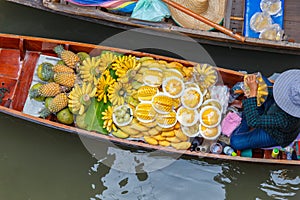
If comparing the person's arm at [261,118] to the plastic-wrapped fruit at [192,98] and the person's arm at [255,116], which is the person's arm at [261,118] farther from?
the plastic-wrapped fruit at [192,98]

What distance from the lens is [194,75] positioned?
563 centimetres

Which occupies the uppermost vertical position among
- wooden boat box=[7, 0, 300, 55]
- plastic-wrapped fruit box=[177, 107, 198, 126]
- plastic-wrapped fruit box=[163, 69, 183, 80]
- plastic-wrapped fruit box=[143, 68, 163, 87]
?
wooden boat box=[7, 0, 300, 55]

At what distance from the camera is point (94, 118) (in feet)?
18.2

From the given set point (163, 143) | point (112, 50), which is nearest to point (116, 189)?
point (163, 143)

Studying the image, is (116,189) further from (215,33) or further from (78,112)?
(215,33)

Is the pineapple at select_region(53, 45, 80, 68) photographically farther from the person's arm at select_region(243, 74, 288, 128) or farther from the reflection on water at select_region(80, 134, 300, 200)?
the person's arm at select_region(243, 74, 288, 128)

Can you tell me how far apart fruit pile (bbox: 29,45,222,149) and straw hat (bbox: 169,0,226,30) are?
2.22 ft

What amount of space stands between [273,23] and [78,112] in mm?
2705

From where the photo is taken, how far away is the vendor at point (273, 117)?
15.0ft

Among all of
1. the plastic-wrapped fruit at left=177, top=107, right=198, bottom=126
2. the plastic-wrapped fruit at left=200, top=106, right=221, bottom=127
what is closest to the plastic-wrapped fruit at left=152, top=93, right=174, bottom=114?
the plastic-wrapped fruit at left=177, top=107, right=198, bottom=126

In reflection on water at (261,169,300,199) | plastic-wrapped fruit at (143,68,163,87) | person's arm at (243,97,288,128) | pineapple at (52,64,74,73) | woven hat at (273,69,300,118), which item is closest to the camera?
woven hat at (273,69,300,118)

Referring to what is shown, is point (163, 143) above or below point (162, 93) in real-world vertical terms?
below

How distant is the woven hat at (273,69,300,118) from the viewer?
4488 millimetres

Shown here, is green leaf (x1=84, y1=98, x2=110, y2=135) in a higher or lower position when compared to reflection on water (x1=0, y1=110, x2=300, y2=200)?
higher
